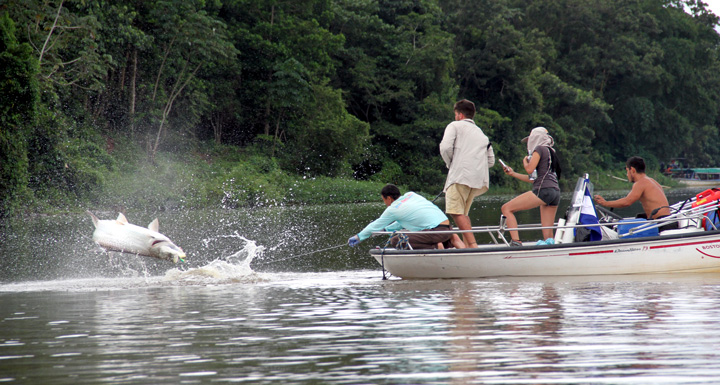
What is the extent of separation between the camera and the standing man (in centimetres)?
1050

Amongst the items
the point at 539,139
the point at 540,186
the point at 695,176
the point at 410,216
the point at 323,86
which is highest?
the point at 323,86

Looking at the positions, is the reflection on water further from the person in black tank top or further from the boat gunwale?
the person in black tank top

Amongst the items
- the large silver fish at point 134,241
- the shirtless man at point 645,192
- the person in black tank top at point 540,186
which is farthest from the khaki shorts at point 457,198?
the large silver fish at point 134,241

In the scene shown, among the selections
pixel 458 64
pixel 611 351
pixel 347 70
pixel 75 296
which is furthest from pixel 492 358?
pixel 458 64

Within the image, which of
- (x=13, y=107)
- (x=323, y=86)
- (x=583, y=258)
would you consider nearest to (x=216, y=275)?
(x=583, y=258)

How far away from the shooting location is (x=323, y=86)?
4297 cm

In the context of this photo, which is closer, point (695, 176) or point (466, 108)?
point (466, 108)

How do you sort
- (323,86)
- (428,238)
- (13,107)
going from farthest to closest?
(323,86) → (13,107) → (428,238)

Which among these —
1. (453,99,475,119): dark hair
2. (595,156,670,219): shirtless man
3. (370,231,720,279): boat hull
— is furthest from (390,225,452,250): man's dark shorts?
(595,156,670,219): shirtless man

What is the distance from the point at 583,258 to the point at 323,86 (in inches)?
1325

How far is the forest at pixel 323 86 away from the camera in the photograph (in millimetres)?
28562

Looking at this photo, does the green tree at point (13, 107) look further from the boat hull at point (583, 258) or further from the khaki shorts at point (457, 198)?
the khaki shorts at point (457, 198)

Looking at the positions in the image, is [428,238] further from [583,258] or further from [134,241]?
[134,241]

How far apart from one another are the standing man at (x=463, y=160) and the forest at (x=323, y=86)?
16312mm
